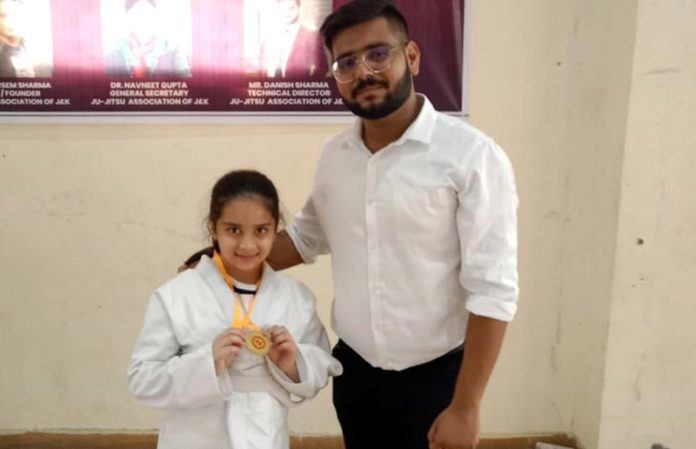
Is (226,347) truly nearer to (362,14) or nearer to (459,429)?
(459,429)

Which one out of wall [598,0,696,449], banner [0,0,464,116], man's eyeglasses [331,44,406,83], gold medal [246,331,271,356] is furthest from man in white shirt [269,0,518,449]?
wall [598,0,696,449]

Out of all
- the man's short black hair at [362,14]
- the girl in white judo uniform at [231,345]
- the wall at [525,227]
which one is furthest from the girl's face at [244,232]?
the wall at [525,227]

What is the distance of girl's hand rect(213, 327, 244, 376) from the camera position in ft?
4.02

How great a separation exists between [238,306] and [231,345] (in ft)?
0.47

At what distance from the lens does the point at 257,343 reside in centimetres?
125

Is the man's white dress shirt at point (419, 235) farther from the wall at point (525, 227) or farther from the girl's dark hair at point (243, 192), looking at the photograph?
the wall at point (525, 227)

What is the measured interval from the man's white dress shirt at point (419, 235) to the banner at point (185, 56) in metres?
0.94

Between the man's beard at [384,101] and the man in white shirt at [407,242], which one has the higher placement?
the man's beard at [384,101]

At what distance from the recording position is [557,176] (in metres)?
2.41

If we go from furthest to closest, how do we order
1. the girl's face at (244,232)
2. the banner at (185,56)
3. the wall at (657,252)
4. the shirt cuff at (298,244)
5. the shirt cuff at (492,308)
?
the banner at (185,56)
the wall at (657,252)
the shirt cuff at (298,244)
the girl's face at (244,232)
the shirt cuff at (492,308)

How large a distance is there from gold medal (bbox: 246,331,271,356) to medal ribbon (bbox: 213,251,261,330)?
0.16 ft

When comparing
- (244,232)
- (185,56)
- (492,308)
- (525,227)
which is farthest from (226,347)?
(525,227)

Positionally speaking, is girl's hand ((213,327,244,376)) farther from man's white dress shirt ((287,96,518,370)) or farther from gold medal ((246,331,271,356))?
man's white dress shirt ((287,96,518,370))

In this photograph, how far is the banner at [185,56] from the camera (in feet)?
7.39
